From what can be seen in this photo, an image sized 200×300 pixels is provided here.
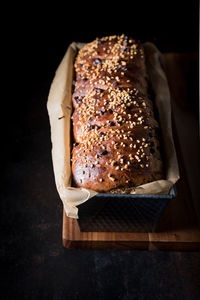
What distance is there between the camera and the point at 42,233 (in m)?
1.92

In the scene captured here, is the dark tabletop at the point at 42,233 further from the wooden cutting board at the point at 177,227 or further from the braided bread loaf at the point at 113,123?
the braided bread loaf at the point at 113,123

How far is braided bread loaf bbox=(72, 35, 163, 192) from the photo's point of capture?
153cm

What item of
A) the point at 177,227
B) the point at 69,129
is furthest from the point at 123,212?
the point at 69,129

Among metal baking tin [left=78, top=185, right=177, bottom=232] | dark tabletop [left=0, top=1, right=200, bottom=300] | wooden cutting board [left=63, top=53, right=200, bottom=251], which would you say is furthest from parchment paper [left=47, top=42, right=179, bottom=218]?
dark tabletop [left=0, top=1, right=200, bottom=300]

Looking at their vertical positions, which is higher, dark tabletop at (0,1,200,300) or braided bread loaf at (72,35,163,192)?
braided bread loaf at (72,35,163,192)

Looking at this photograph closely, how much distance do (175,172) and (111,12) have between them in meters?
1.70

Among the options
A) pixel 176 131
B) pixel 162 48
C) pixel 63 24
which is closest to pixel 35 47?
pixel 63 24

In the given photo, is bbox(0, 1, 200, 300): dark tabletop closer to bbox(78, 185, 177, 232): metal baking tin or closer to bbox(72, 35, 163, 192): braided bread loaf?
bbox(78, 185, 177, 232): metal baking tin

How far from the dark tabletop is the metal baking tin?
222 mm

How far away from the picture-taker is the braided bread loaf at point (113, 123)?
5.01 feet

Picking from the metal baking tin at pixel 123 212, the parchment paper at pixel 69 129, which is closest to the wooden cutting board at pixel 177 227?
the metal baking tin at pixel 123 212

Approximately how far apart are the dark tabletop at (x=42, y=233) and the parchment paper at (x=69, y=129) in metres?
0.43

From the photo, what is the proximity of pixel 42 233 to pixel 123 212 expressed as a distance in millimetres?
607

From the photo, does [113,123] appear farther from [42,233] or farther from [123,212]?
[42,233]
